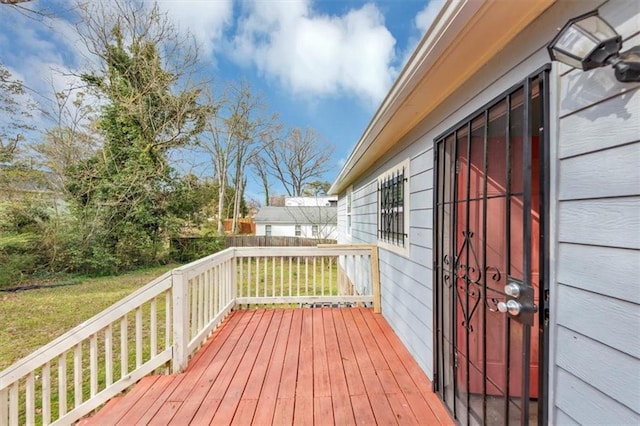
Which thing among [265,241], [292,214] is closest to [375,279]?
[265,241]

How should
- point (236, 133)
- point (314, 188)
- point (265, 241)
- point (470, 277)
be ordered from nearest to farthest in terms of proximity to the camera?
point (470, 277)
point (265, 241)
point (236, 133)
point (314, 188)

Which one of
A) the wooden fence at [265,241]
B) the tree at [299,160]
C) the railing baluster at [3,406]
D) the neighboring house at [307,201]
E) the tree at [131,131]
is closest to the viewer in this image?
the railing baluster at [3,406]

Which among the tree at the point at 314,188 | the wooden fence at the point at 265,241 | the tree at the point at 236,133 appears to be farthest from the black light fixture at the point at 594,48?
the tree at the point at 314,188

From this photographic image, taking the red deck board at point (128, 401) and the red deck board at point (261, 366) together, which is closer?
the red deck board at point (128, 401)

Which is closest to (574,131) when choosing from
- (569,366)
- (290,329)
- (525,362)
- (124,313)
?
(569,366)

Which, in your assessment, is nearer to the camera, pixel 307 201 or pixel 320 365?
pixel 320 365

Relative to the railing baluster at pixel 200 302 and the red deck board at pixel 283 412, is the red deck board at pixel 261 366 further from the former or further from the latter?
the railing baluster at pixel 200 302

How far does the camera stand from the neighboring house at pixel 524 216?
38.7 inches

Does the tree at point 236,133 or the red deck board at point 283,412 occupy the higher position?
the tree at point 236,133

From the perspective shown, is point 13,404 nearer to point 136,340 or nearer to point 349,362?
point 136,340

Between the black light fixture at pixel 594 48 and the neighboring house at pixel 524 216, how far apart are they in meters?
0.08

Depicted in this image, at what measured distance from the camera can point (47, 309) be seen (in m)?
6.05

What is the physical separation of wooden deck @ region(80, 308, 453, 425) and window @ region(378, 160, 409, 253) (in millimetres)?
1150

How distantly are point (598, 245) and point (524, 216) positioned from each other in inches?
12.0
